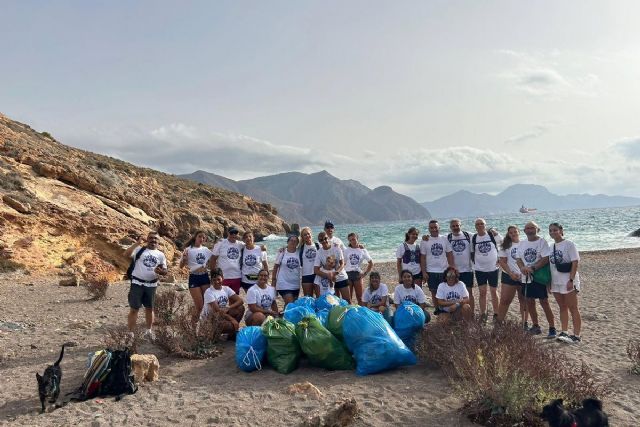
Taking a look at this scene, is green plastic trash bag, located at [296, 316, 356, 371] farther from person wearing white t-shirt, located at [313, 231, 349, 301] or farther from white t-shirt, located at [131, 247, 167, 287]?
white t-shirt, located at [131, 247, 167, 287]

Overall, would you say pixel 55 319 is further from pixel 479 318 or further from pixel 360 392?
pixel 479 318

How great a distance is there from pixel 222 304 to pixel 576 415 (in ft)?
15.3

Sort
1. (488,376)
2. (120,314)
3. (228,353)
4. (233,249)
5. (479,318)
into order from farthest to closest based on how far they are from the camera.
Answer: (120,314)
(233,249)
(228,353)
(479,318)
(488,376)

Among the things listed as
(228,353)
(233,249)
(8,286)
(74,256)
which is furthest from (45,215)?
(228,353)

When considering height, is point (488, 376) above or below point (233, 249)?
below

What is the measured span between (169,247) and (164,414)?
15.4 m

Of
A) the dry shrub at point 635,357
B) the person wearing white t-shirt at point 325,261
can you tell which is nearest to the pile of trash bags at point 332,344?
the person wearing white t-shirt at point 325,261

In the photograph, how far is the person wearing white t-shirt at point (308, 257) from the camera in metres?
7.32

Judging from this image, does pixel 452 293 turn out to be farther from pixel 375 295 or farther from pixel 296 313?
pixel 296 313

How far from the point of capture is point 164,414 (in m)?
4.16

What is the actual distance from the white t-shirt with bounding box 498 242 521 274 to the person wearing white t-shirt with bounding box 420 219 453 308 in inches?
30.6

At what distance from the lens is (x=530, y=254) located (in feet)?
21.7

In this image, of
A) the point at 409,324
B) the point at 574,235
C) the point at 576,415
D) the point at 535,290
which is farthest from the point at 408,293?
the point at 574,235

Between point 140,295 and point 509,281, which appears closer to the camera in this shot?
point 140,295
